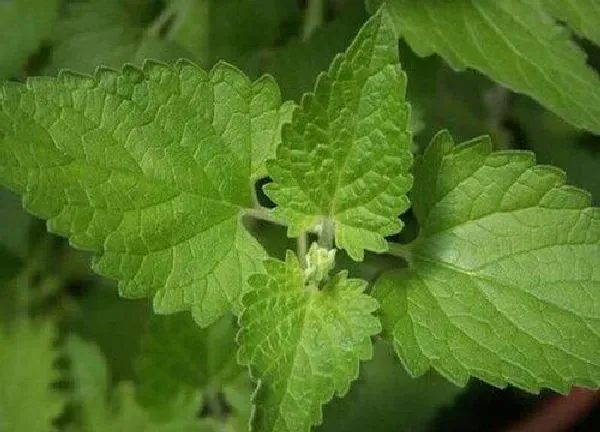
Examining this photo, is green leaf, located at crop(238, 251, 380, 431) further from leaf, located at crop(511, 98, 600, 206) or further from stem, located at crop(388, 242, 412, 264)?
leaf, located at crop(511, 98, 600, 206)

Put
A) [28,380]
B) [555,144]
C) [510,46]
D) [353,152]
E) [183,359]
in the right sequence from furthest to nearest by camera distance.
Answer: [555,144], [28,380], [183,359], [510,46], [353,152]

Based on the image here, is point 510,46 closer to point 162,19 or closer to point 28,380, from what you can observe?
point 162,19

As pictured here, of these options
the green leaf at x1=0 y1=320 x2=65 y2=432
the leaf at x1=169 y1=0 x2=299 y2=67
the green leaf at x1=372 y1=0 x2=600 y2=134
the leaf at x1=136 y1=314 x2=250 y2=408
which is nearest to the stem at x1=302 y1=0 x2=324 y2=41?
the leaf at x1=169 y1=0 x2=299 y2=67

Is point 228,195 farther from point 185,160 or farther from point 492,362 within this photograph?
point 492,362

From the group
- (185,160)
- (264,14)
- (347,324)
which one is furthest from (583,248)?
(264,14)

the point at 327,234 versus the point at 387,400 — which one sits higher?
the point at 327,234

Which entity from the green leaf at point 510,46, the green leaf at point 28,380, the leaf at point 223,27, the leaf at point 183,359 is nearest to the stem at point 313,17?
the leaf at point 223,27

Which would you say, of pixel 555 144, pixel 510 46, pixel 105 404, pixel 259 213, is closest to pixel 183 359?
pixel 105 404
